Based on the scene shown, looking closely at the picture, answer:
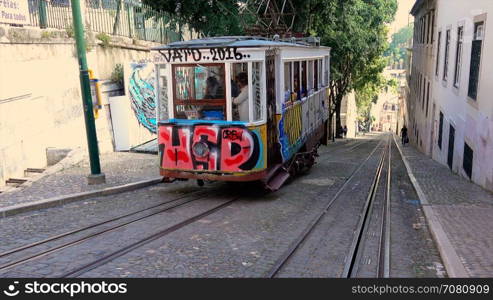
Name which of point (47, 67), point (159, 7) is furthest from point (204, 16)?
point (47, 67)

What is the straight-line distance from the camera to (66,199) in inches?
345

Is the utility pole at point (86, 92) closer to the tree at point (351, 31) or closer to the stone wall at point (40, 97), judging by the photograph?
the stone wall at point (40, 97)

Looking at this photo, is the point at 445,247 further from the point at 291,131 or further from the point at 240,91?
the point at 291,131

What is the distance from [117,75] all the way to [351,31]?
15.2m

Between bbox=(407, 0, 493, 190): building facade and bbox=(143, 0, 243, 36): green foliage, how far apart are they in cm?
839

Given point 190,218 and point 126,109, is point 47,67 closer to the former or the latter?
point 126,109

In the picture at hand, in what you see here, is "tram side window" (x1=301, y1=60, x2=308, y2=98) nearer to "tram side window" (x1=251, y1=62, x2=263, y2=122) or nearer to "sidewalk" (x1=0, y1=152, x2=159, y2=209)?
"tram side window" (x1=251, y1=62, x2=263, y2=122)

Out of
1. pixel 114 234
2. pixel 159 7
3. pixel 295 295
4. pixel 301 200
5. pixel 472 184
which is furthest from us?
pixel 159 7

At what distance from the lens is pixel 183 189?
10320 millimetres

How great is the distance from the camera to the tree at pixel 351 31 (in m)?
23.6

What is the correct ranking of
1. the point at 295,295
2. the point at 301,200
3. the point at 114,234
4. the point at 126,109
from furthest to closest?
1. the point at 126,109
2. the point at 301,200
3. the point at 114,234
4. the point at 295,295

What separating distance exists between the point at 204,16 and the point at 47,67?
7.96 meters

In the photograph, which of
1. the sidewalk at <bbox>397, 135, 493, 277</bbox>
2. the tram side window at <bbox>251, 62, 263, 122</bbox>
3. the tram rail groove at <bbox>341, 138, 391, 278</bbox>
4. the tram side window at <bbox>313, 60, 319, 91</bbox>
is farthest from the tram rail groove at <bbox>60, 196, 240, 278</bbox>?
the tram side window at <bbox>313, 60, 319, 91</bbox>

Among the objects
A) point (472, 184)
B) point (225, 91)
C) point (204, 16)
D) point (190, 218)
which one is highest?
point (204, 16)
